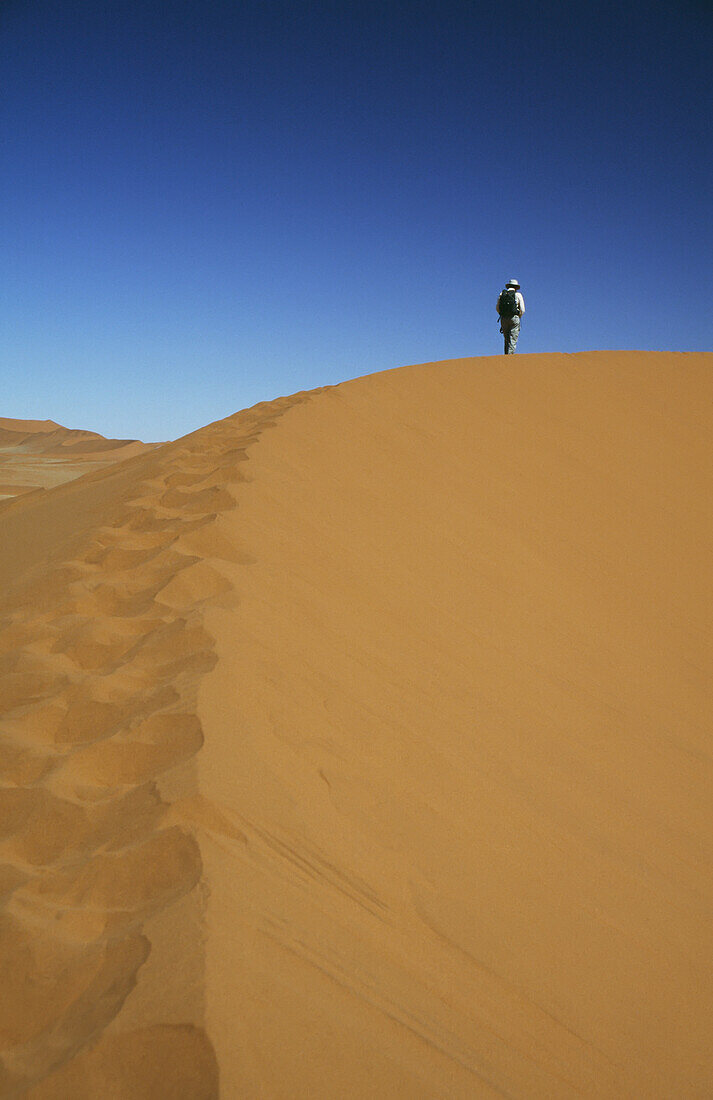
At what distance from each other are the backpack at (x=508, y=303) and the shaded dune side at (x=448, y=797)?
5137 mm

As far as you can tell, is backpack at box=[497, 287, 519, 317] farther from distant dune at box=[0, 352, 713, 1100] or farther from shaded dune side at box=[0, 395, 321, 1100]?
shaded dune side at box=[0, 395, 321, 1100]

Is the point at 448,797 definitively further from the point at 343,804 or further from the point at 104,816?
the point at 104,816

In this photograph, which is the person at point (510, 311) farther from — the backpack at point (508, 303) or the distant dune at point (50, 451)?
the distant dune at point (50, 451)

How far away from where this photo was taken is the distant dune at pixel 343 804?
1.15 metres

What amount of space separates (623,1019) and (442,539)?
2474 millimetres

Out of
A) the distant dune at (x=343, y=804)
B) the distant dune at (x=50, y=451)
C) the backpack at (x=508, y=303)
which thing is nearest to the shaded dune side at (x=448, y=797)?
the distant dune at (x=343, y=804)

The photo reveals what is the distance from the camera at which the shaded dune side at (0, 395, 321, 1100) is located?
1.06 metres

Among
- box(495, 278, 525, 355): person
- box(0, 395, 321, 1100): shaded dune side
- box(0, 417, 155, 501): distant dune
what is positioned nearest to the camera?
box(0, 395, 321, 1100): shaded dune side

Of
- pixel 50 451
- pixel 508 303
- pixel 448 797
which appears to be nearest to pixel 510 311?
pixel 508 303

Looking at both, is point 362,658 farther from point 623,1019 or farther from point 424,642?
point 623,1019

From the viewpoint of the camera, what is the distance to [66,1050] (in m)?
1.06

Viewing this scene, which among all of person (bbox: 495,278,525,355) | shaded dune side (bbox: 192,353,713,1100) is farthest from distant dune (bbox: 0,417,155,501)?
shaded dune side (bbox: 192,353,713,1100)

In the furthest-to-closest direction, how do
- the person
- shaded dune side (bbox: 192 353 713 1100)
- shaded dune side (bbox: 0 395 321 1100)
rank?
the person < shaded dune side (bbox: 192 353 713 1100) < shaded dune side (bbox: 0 395 321 1100)

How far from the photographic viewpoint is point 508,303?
8.64m
